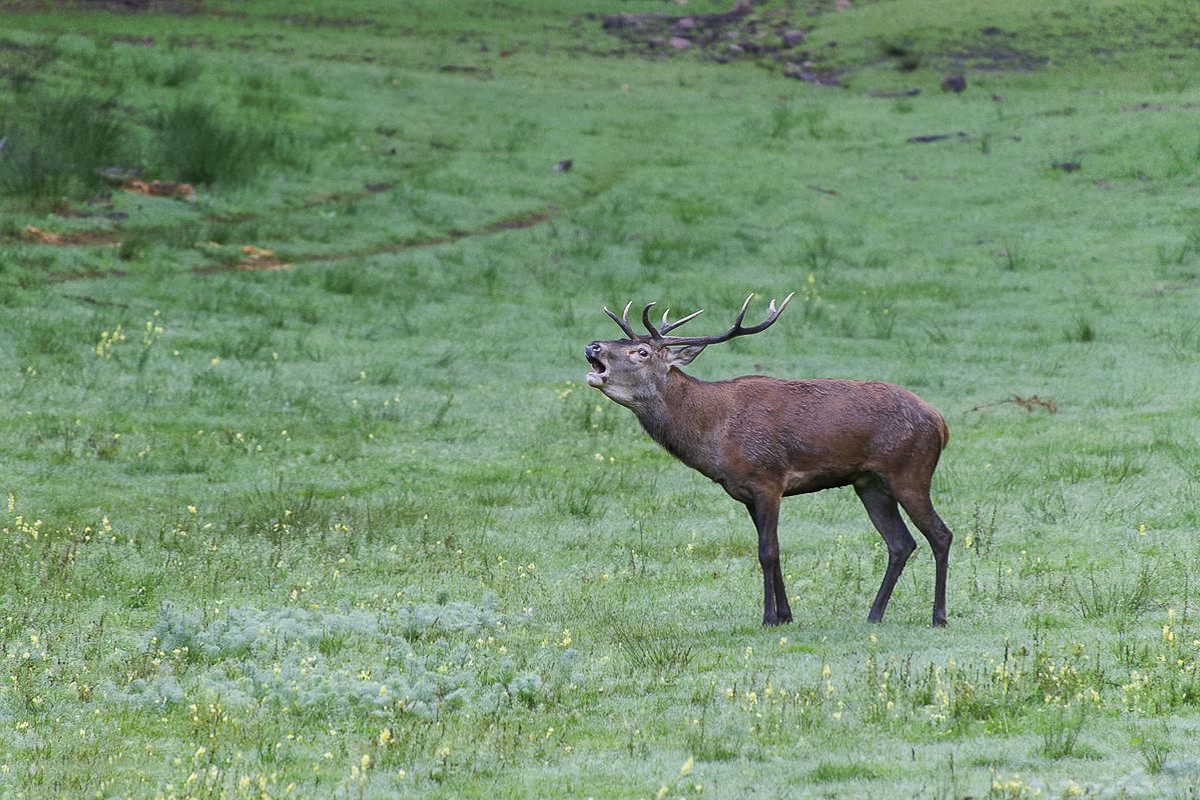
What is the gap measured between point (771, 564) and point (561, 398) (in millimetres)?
8705

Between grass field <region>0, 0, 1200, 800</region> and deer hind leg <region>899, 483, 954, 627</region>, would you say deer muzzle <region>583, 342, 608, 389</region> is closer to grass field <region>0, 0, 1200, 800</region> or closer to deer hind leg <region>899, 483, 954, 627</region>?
grass field <region>0, 0, 1200, 800</region>

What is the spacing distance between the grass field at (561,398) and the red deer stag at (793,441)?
59 centimetres

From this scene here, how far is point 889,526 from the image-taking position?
10367mm

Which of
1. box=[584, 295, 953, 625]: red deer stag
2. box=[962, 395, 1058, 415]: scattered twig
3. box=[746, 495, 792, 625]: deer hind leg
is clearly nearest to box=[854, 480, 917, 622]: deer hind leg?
box=[584, 295, 953, 625]: red deer stag

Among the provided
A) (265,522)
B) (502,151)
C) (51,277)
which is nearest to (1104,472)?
(265,522)

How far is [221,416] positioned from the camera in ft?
55.4

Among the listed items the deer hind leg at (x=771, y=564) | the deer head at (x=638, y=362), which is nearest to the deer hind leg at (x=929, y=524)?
the deer hind leg at (x=771, y=564)

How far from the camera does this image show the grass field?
7.65 meters

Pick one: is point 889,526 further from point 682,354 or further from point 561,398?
point 561,398

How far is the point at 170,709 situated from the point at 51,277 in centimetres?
1562

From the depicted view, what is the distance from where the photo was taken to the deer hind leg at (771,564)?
32.5 ft

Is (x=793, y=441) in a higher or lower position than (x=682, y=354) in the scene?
lower

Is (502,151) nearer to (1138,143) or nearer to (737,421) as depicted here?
(1138,143)

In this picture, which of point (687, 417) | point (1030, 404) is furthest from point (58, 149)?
point (687, 417)
